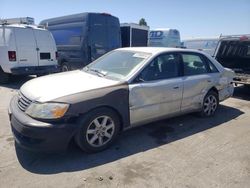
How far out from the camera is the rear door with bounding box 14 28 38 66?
8445 mm

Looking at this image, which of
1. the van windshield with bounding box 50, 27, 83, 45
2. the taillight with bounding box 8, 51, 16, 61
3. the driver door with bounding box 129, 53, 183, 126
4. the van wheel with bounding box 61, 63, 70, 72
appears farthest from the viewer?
the van wheel with bounding box 61, 63, 70, 72

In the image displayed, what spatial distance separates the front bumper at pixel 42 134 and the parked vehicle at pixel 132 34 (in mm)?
9934

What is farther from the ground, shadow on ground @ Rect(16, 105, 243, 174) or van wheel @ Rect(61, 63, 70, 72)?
van wheel @ Rect(61, 63, 70, 72)

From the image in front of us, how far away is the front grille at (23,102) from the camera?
141 inches

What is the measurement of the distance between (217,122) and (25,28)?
22.3 ft

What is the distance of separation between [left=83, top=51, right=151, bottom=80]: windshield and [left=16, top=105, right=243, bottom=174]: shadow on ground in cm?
111

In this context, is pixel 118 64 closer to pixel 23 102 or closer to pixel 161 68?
pixel 161 68

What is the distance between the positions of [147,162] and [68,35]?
26.1 feet

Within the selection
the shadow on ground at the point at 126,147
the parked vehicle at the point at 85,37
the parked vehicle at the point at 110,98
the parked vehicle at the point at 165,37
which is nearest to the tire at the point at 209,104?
the parked vehicle at the point at 110,98

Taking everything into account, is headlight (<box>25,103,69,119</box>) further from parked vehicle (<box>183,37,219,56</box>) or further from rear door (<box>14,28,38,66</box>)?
parked vehicle (<box>183,37,219,56</box>)

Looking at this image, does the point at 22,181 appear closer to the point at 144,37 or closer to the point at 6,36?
the point at 6,36

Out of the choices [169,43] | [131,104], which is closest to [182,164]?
[131,104]

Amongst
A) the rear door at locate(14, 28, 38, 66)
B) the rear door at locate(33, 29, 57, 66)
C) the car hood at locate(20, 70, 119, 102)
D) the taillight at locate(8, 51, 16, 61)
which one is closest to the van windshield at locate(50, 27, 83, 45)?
the rear door at locate(33, 29, 57, 66)

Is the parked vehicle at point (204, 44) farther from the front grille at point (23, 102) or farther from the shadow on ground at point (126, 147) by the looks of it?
the front grille at point (23, 102)
